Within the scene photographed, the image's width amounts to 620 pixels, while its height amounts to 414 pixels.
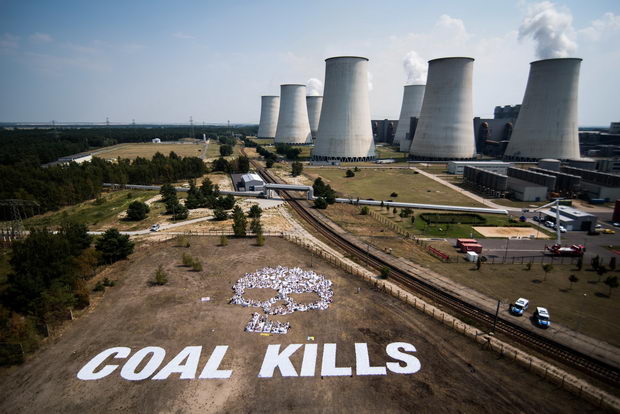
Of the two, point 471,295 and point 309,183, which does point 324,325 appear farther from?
point 309,183

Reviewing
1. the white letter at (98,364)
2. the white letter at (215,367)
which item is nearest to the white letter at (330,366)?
the white letter at (215,367)

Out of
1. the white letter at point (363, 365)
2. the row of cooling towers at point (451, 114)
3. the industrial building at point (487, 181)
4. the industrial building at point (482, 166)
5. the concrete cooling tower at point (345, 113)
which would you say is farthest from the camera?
the concrete cooling tower at point (345, 113)

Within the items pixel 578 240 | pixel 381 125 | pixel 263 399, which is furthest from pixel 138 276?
pixel 381 125

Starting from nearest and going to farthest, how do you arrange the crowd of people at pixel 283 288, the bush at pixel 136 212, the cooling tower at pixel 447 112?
the crowd of people at pixel 283 288 < the bush at pixel 136 212 < the cooling tower at pixel 447 112

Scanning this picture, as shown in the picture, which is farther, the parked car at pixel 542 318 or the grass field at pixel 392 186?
the grass field at pixel 392 186

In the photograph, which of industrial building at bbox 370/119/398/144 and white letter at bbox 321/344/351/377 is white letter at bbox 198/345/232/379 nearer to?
white letter at bbox 321/344/351/377

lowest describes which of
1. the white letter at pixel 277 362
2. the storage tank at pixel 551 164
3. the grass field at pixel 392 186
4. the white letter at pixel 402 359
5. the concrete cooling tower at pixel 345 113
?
the white letter at pixel 277 362

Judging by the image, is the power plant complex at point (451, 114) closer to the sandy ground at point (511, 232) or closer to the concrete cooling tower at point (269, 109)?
the sandy ground at point (511, 232)

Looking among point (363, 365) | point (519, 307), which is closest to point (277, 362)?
point (363, 365)
